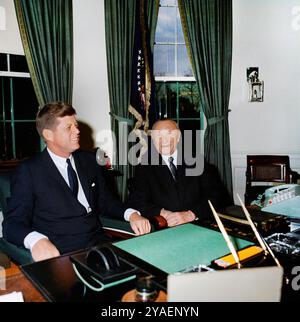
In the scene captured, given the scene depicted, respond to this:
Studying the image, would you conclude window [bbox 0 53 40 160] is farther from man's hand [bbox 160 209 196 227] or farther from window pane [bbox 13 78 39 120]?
man's hand [bbox 160 209 196 227]

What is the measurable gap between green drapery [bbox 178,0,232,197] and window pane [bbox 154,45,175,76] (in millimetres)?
309

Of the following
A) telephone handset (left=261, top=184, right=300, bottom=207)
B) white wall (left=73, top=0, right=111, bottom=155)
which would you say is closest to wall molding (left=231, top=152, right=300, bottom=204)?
white wall (left=73, top=0, right=111, bottom=155)

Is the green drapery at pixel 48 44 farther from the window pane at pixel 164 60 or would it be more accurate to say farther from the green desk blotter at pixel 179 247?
the green desk blotter at pixel 179 247

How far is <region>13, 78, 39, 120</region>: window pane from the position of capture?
4008 mm

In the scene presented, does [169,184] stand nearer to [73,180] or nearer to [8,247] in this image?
[73,180]

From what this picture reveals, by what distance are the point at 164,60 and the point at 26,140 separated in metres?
2.15

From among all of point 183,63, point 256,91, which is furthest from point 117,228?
point 256,91

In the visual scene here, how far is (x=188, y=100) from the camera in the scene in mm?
4934

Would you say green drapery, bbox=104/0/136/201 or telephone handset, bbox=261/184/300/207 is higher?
green drapery, bbox=104/0/136/201

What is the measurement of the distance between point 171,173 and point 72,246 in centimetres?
96

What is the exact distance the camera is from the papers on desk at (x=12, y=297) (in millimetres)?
1141

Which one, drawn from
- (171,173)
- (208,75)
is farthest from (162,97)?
(171,173)

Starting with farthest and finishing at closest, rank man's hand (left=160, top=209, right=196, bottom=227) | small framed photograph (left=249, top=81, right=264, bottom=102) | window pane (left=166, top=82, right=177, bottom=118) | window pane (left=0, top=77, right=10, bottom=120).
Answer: window pane (left=166, top=82, right=177, bottom=118) < small framed photograph (left=249, top=81, right=264, bottom=102) < window pane (left=0, top=77, right=10, bottom=120) < man's hand (left=160, top=209, right=196, bottom=227)

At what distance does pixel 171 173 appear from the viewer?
270cm
